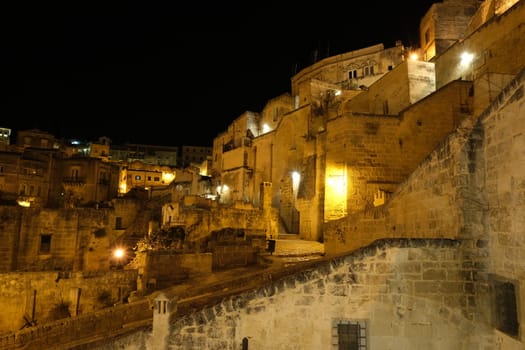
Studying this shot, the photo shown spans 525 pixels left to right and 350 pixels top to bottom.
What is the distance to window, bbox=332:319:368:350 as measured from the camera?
19.7 ft

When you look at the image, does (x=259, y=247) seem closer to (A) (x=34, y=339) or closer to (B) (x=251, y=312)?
(A) (x=34, y=339)

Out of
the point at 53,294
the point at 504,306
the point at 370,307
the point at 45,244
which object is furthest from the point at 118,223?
the point at 504,306

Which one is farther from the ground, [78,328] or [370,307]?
[370,307]

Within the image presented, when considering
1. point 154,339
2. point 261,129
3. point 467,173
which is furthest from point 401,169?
point 261,129

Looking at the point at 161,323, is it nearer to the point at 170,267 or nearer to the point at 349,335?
the point at 349,335

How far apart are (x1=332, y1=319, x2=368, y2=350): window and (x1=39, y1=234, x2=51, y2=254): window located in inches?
829

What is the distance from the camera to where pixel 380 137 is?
19.0 m

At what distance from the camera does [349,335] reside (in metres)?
6.10

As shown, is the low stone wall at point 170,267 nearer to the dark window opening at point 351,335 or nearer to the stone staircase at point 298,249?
the stone staircase at point 298,249

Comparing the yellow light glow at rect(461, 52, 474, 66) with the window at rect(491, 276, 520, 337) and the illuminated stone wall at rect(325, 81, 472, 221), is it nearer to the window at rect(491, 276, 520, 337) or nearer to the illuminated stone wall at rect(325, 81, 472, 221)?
the illuminated stone wall at rect(325, 81, 472, 221)

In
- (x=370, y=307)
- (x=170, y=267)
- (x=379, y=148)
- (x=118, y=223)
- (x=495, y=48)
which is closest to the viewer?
(x=370, y=307)

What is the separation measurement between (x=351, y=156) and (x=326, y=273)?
44.9ft

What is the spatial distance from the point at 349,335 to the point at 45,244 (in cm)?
2146

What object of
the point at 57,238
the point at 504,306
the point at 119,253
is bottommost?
the point at 119,253
